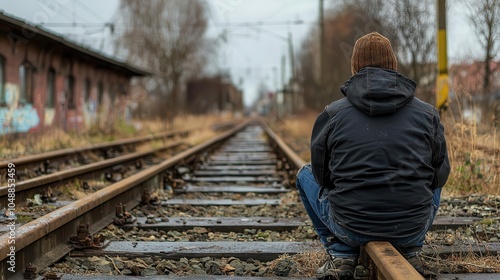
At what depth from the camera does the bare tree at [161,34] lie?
39.4m

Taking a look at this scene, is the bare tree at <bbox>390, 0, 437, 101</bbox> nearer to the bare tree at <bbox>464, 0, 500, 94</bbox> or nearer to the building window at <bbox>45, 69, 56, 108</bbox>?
the bare tree at <bbox>464, 0, 500, 94</bbox>

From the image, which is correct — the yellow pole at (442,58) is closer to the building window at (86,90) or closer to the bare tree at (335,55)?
the bare tree at (335,55)

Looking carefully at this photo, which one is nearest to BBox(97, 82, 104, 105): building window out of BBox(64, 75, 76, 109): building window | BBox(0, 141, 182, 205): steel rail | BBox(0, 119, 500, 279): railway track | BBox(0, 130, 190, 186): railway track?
BBox(64, 75, 76, 109): building window

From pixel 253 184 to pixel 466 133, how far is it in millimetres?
3050

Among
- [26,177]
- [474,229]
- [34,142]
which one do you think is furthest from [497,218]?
[34,142]

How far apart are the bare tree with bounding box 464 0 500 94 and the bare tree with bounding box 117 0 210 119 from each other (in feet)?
75.6

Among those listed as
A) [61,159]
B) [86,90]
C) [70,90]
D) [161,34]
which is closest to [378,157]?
[61,159]

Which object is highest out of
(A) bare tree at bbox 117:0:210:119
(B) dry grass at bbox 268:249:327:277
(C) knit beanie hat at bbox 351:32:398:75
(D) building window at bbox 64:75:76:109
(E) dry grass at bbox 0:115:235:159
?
(A) bare tree at bbox 117:0:210:119

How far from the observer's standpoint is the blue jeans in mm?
3299

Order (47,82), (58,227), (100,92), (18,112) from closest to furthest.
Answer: (58,227)
(18,112)
(47,82)
(100,92)

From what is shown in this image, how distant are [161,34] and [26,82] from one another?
892 inches

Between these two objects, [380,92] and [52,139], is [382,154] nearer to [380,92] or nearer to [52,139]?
[380,92]

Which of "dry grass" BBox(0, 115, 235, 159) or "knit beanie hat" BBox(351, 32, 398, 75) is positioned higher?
"knit beanie hat" BBox(351, 32, 398, 75)

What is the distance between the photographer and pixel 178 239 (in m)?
4.80
